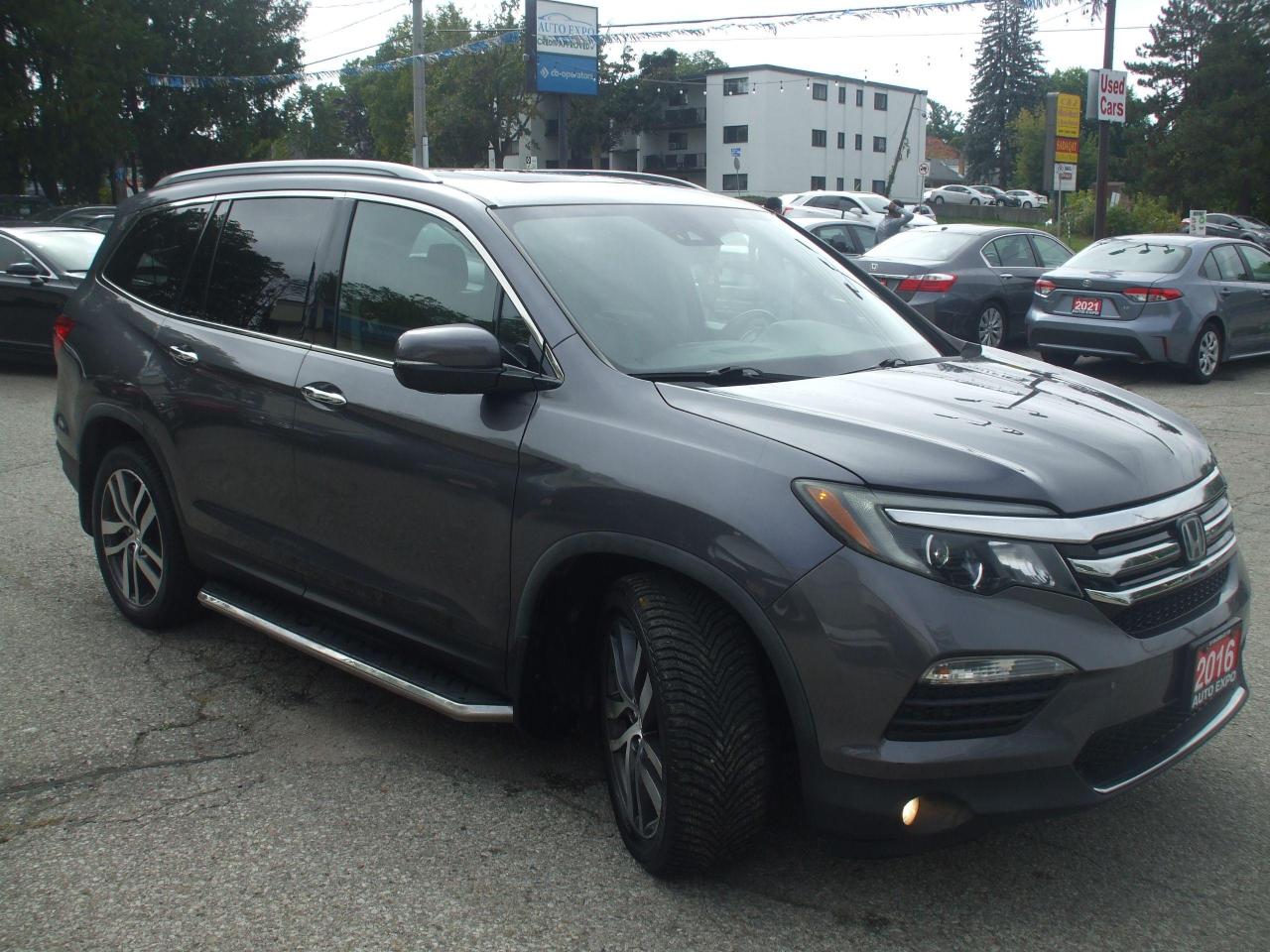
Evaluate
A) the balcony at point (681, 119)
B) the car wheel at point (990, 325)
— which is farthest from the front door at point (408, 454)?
the balcony at point (681, 119)

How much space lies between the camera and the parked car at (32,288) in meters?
12.8

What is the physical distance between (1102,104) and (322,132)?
120 feet

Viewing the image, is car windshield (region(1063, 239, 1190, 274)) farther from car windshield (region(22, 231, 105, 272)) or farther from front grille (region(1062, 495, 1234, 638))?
front grille (region(1062, 495, 1234, 638))

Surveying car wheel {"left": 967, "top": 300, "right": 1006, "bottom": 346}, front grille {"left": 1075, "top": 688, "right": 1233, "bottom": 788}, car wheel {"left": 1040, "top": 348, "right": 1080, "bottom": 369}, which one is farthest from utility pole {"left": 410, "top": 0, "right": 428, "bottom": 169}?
front grille {"left": 1075, "top": 688, "right": 1233, "bottom": 788}

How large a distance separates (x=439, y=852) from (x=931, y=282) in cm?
1192

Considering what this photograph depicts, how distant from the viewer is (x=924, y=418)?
10.4 ft

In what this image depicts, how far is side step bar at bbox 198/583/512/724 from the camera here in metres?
3.55

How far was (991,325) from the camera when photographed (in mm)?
14758

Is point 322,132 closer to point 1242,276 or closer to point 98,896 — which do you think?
point 1242,276

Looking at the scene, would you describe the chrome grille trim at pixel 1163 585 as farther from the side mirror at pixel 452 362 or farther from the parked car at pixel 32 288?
the parked car at pixel 32 288

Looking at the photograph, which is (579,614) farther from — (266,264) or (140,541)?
(140,541)

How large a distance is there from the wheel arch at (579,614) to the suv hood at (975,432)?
0.38 m

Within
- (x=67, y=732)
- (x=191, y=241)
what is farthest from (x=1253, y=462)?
(x=67, y=732)

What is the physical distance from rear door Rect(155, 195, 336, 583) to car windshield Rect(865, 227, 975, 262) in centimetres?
1100
